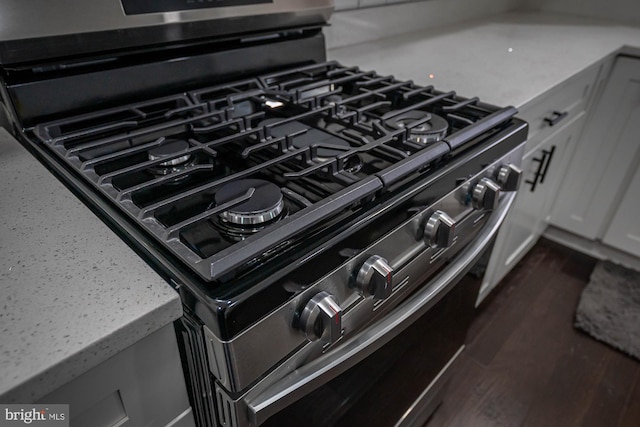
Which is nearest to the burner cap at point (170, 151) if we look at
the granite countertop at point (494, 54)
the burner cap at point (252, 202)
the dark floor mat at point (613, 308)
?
the burner cap at point (252, 202)

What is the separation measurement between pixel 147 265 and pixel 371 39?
123 centimetres

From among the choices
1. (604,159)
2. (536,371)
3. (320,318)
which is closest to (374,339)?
(320,318)

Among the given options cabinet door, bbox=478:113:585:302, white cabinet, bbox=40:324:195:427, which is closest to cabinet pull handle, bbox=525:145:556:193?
cabinet door, bbox=478:113:585:302

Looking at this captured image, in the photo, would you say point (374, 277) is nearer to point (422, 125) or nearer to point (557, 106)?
point (422, 125)

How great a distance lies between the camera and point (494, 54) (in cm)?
133

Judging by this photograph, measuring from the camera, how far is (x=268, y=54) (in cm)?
96

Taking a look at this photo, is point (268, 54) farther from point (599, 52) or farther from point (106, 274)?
point (599, 52)

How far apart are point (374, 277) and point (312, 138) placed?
272 millimetres

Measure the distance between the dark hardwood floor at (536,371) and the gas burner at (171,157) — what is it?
1035 mm

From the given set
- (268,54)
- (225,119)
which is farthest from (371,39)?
(225,119)

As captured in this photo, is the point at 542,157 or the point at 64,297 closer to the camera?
the point at 64,297

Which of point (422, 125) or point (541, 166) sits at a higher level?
point (422, 125)

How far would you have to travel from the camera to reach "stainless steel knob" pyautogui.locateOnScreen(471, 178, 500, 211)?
0.71 meters

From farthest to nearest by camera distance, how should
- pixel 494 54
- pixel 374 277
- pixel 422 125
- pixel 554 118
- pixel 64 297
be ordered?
pixel 494 54
pixel 554 118
pixel 422 125
pixel 374 277
pixel 64 297
